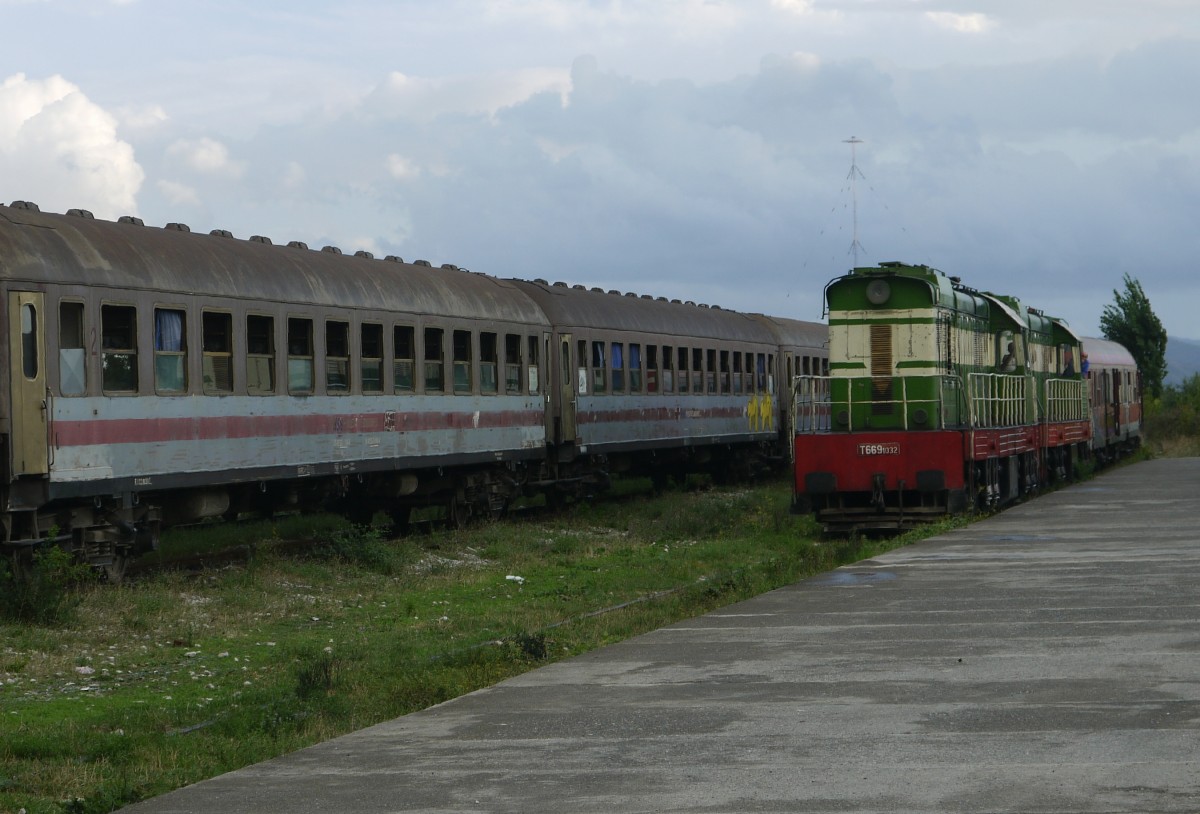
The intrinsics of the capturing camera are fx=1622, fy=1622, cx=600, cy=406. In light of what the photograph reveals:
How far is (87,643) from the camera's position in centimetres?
1375

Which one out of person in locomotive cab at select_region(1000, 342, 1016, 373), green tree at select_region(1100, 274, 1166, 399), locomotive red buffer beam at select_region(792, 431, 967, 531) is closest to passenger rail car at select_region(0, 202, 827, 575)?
locomotive red buffer beam at select_region(792, 431, 967, 531)

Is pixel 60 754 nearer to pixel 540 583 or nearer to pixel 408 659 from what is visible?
pixel 408 659

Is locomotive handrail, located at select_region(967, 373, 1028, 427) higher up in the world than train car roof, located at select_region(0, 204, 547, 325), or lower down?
lower down

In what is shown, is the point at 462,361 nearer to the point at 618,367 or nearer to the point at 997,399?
the point at 618,367

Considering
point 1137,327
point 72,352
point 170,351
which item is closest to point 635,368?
point 170,351

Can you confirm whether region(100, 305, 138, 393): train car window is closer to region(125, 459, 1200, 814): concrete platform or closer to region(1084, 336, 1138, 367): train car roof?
region(125, 459, 1200, 814): concrete platform

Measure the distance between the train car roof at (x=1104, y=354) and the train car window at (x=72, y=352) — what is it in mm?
32116

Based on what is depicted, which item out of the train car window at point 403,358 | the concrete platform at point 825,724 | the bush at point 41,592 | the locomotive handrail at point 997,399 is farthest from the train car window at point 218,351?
the locomotive handrail at point 997,399

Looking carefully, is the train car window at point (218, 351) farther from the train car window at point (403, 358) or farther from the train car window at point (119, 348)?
the train car window at point (403, 358)

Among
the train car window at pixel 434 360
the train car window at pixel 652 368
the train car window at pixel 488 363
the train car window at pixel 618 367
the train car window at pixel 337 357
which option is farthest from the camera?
the train car window at pixel 652 368

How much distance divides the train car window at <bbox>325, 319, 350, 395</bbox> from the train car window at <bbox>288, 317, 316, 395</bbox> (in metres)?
0.36

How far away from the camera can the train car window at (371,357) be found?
21031mm

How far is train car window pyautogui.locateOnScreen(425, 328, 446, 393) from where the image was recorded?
22.8 metres

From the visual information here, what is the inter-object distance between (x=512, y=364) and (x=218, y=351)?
7.98 metres
